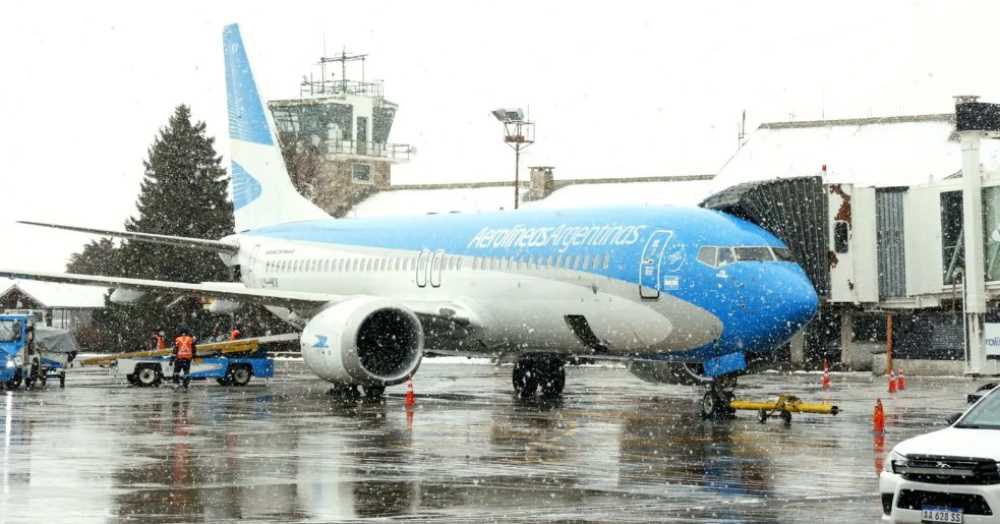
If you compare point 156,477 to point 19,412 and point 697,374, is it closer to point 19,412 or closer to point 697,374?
point 19,412

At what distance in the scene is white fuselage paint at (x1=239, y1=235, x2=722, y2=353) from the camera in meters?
24.2

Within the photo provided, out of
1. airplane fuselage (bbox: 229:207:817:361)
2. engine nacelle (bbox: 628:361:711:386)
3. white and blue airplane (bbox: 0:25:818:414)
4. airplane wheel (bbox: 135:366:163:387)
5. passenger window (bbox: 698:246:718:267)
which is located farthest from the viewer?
airplane wheel (bbox: 135:366:163:387)

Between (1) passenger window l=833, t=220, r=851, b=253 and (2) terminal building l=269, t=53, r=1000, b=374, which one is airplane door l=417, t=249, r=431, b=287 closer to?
(2) terminal building l=269, t=53, r=1000, b=374

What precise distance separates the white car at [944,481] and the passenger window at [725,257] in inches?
473

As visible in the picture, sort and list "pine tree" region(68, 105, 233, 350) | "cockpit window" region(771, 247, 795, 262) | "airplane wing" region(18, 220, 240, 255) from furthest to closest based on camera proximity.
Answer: "pine tree" region(68, 105, 233, 350)
"airplane wing" region(18, 220, 240, 255)
"cockpit window" region(771, 247, 795, 262)

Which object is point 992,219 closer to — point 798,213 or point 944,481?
point 798,213

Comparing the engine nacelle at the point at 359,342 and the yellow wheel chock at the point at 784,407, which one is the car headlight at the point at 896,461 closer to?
the yellow wheel chock at the point at 784,407

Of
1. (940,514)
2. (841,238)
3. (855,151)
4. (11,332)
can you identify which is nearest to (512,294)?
(11,332)

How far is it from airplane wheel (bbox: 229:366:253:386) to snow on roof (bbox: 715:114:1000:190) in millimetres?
21781

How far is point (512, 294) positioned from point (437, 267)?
8.54 ft

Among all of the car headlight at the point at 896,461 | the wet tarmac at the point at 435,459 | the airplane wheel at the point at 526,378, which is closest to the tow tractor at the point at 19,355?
the wet tarmac at the point at 435,459

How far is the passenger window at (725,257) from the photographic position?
2358 centimetres

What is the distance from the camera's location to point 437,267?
2952 centimetres

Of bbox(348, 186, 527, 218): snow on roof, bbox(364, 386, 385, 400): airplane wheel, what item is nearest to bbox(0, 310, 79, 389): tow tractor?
bbox(364, 386, 385, 400): airplane wheel
